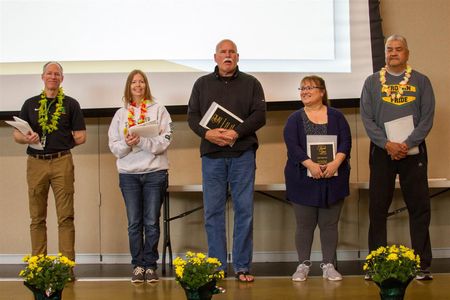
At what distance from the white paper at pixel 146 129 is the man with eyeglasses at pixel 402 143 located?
1.33m

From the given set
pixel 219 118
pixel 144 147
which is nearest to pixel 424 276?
pixel 219 118

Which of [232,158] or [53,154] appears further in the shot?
[53,154]

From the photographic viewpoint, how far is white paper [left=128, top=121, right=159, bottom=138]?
4199 mm

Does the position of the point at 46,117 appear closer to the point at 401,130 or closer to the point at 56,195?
the point at 56,195

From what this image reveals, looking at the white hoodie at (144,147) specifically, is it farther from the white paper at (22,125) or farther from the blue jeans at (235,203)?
the white paper at (22,125)

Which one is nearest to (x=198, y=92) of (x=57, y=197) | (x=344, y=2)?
(x=57, y=197)

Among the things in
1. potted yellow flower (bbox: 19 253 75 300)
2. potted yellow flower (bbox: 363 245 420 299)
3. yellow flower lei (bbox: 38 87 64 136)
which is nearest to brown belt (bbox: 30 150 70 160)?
yellow flower lei (bbox: 38 87 64 136)

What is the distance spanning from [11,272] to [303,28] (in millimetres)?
2868

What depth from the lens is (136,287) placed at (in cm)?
413

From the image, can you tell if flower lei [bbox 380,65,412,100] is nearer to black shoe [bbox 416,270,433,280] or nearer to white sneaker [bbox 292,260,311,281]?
black shoe [bbox 416,270,433,280]

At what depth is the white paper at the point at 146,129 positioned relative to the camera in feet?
13.8

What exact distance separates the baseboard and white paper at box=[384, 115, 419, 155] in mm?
1490

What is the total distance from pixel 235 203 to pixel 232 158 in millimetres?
286

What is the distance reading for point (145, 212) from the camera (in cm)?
437
